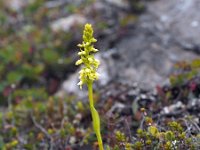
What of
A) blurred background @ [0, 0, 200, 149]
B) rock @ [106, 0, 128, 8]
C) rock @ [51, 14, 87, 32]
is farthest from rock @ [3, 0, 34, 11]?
rock @ [106, 0, 128, 8]

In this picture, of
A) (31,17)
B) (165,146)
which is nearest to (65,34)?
(31,17)

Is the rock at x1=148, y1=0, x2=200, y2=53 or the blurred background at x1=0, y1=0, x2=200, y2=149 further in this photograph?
the rock at x1=148, y1=0, x2=200, y2=53

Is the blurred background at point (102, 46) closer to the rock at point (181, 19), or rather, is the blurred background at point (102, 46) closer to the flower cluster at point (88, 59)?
the rock at point (181, 19)

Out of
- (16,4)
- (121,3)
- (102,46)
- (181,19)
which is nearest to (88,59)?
(102,46)

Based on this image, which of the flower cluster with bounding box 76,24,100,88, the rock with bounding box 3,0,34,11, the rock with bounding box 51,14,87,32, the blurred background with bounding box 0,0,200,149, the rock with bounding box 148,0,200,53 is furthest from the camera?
the rock with bounding box 3,0,34,11

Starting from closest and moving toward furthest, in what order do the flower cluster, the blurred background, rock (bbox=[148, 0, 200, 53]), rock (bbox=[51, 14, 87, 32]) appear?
the flower cluster < the blurred background < rock (bbox=[148, 0, 200, 53]) < rock (bbox=[51, 14, 87, 32])

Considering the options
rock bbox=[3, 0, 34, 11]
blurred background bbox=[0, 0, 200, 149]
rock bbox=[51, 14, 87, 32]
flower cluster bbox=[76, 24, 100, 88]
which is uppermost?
rock bbox=[3, 0, 34, 11]

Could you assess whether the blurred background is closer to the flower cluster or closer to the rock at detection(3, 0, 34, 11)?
the rock at detection(3, 0, 34, 11)
